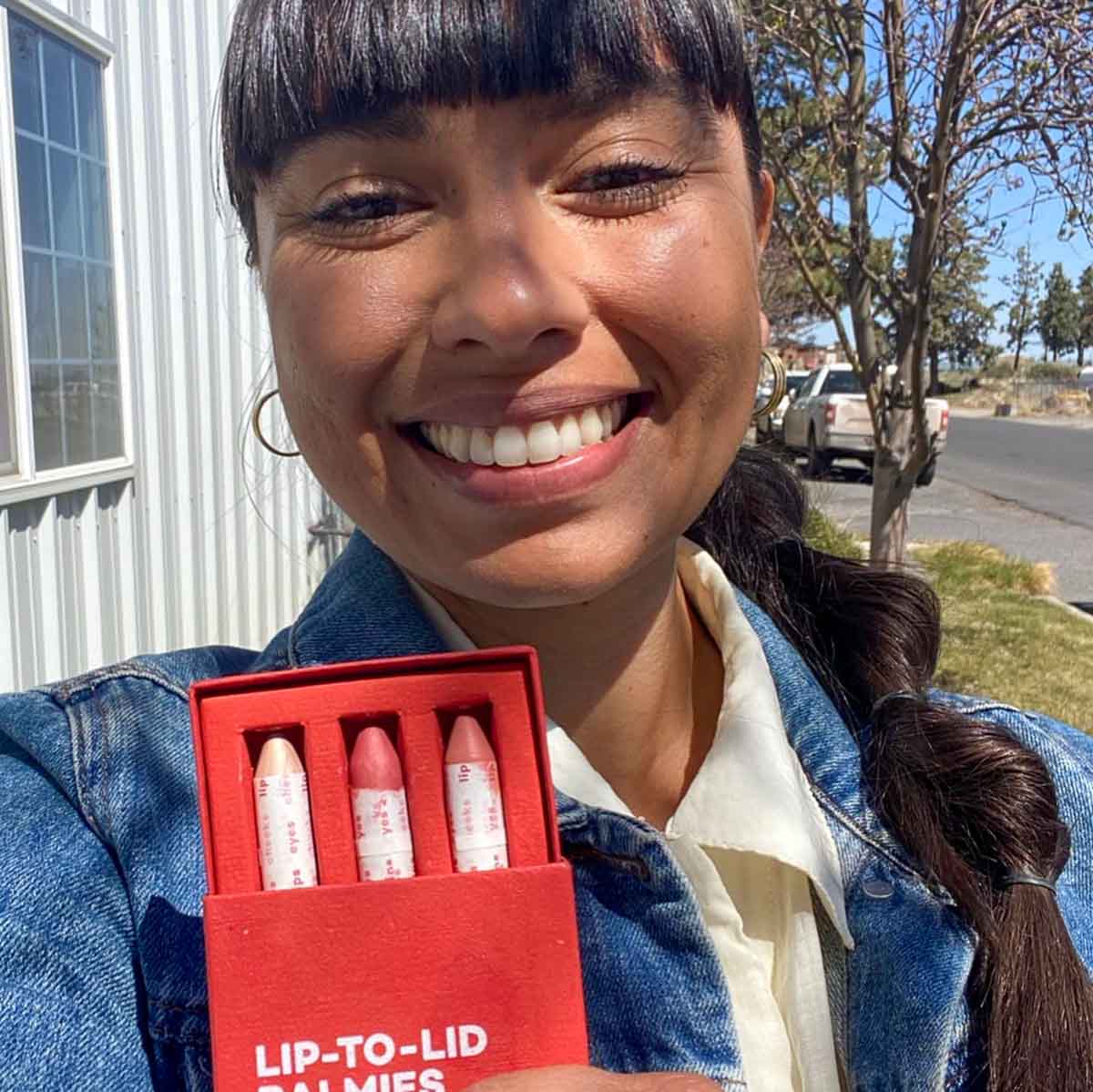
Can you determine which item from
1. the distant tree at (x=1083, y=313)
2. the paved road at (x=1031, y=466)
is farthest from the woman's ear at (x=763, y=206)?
the distant tree at (x=1083, y=313)

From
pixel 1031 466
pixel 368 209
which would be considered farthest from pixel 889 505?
pixel 1031 466

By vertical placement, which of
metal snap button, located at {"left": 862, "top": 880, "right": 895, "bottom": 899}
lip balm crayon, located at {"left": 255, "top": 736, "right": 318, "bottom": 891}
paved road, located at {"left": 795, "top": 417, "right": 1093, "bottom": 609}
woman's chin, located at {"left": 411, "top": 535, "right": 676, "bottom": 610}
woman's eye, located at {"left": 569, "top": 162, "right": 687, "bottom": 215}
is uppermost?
woman's eye, located at {"left": 569, "top": 162, "right": 687, "bottom": 215}

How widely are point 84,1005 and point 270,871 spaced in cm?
25

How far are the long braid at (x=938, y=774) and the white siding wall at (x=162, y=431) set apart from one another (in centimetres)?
223

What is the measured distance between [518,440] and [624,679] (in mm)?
381

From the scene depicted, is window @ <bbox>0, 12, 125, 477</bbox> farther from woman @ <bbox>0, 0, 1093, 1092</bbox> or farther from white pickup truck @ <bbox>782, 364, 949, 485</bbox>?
white pickup truck @ <bbox>782, 364, 949, 485</bbox>

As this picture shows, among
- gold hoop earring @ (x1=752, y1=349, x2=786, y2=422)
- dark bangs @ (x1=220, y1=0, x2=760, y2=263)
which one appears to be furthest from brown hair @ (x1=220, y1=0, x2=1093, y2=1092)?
gold hoop earring @ (x1=752, y1=349, x2=786, y2=422)

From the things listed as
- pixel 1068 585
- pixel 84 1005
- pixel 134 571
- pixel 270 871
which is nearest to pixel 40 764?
pixel 84 1005

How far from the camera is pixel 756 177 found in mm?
1429

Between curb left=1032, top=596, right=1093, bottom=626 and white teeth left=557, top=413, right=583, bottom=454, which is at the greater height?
white teeth left=557, top=413, right=583, bottom=454

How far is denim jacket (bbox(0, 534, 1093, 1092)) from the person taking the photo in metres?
0.99

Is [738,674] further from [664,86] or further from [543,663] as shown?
[664,86]

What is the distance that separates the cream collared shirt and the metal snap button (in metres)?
0.04

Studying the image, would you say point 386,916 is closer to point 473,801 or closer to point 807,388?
point 473,801
